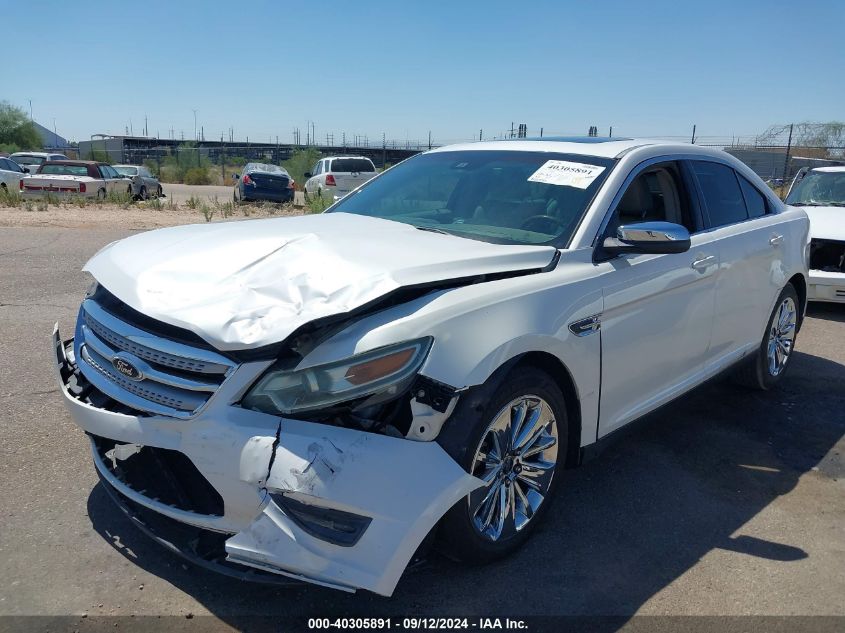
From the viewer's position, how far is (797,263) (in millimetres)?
5371

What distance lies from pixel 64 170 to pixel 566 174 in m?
20.8

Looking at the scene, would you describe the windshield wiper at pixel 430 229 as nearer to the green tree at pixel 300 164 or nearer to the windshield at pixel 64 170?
the windshield at pixel 64 170

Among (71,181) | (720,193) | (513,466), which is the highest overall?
(720,193)

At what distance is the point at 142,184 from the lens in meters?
26.6

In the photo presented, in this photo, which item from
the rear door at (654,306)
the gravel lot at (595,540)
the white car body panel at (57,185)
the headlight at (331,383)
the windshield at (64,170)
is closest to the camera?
the headlight at (331,383)

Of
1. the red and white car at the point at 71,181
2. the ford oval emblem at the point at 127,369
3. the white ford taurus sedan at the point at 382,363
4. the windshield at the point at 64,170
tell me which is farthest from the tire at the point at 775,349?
the windshield at the point at 64,170

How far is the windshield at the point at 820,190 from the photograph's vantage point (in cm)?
927

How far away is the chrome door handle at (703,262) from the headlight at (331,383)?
2215mm

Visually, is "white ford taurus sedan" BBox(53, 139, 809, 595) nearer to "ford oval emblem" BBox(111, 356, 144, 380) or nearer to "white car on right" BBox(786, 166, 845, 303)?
"ford oval emblem" BBox(111, 356, 144, 380)

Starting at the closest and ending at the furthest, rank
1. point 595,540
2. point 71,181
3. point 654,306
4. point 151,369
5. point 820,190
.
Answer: point 151,369, point 595,540, point 654,306, point 820,190, point 71,181

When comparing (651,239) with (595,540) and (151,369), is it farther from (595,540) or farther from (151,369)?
(151,369)

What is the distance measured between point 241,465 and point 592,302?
5.62ft

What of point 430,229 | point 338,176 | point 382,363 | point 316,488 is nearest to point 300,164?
point 338,176

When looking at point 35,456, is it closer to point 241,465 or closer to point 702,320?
point 241,465
